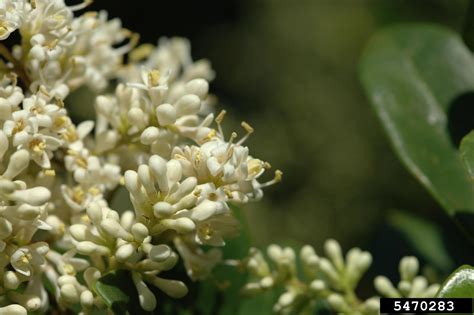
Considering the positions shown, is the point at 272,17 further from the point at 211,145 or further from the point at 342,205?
the point at 211,145

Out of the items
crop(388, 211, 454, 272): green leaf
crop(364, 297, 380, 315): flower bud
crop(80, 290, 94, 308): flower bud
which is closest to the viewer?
crop(80, 290, 94, 308): flower bud

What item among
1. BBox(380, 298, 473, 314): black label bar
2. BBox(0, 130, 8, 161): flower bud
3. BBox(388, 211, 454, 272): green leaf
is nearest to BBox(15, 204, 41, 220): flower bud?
BBox(0, 130, 8, 161): flower bud

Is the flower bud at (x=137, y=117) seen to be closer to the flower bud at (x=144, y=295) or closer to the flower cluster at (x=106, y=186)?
the flower cluster at (x=106, y=186)

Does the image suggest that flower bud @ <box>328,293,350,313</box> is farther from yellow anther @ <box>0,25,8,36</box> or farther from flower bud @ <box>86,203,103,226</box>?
yellow anther @ <box>0,25,8,36</box>

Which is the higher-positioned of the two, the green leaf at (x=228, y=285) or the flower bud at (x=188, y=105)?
the flower bud at (x=188, y=105)

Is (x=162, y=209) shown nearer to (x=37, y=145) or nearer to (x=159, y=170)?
(x=159, y=170)

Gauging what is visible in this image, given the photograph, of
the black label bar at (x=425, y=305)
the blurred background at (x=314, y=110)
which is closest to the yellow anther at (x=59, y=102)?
the black label bar at (x=425, y=305)
